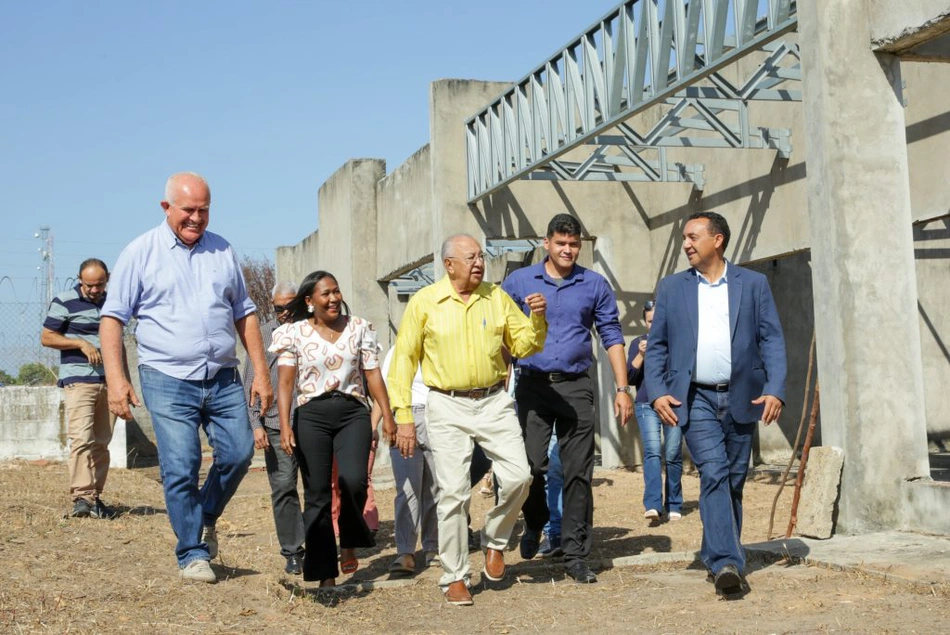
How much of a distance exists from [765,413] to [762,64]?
640cm

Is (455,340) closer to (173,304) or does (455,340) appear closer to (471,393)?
(471,393)

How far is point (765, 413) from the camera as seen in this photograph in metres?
6.14

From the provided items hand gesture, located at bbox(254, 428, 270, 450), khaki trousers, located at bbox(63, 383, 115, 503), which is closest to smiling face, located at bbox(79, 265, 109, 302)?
khaki trousers, located at bbox(63, 383, 115, 503)

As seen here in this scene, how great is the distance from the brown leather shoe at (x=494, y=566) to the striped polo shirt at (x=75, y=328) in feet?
13.8

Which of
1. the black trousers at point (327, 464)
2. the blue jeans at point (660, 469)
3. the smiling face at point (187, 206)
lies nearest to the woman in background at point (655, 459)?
the blue jeans at point (660, 469)

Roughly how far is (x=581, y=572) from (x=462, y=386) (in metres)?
1.34

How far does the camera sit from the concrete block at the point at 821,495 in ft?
24.5

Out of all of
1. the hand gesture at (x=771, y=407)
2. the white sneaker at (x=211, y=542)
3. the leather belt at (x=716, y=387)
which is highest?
the leather belt at (x=716, y=387)

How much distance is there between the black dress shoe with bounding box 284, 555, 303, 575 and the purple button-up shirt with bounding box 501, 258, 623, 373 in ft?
6.20

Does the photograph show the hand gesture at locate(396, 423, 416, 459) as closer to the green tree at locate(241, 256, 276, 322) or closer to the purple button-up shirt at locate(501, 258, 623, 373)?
the purple button-up shirt at locate(501, 258, 623, 373)

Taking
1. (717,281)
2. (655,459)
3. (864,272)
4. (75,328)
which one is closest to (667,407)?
(717,281)

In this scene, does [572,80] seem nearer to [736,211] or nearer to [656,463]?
[736,211]

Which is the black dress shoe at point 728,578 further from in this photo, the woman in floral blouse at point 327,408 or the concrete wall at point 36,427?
the concrete wall at point 36,427

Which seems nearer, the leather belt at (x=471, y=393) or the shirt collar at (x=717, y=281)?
the shirt collar at (x=717, y=281)
